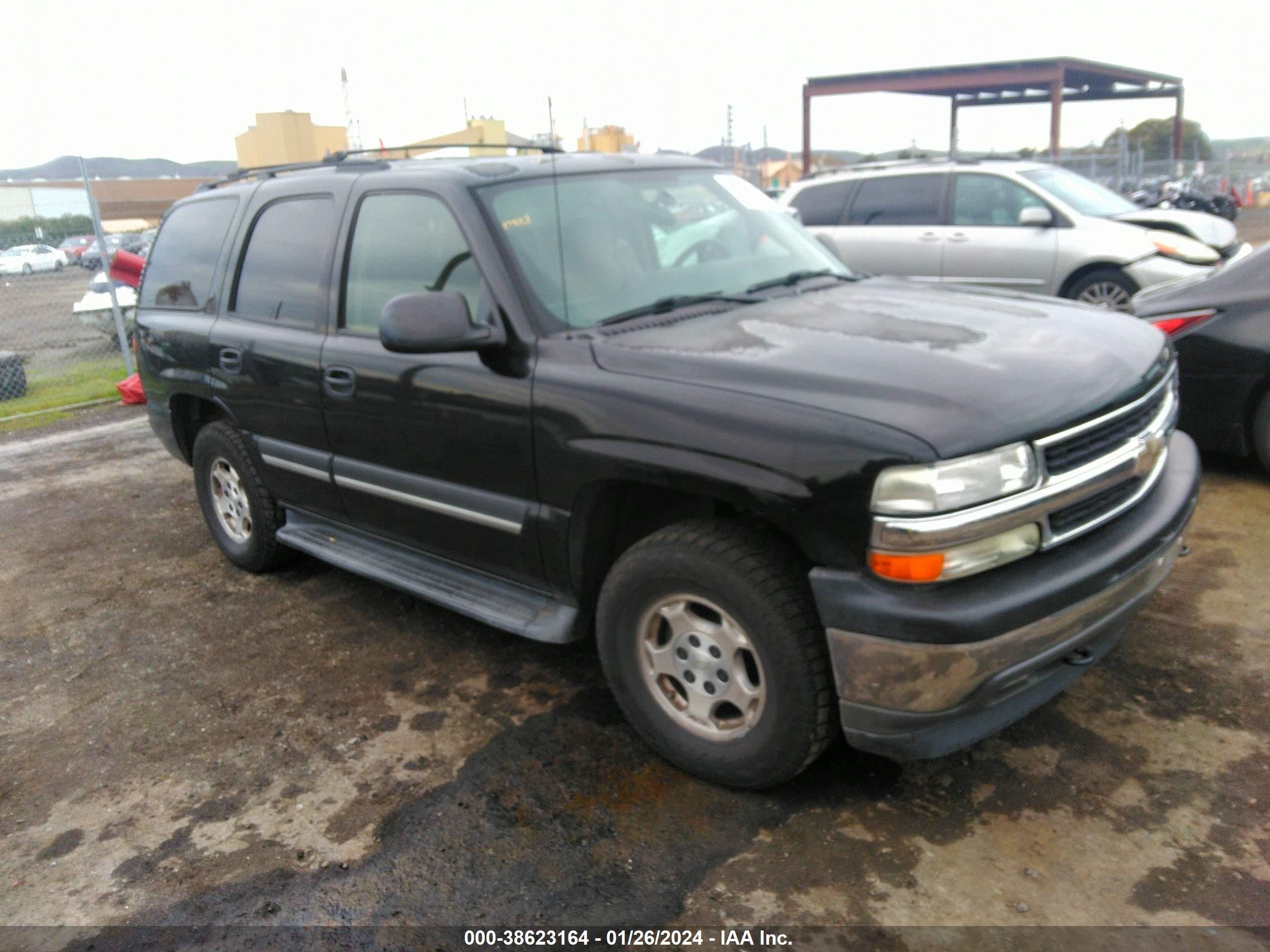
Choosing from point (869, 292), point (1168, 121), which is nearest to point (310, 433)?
point (869, 292)

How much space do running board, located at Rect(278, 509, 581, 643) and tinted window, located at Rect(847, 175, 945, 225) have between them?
688cm

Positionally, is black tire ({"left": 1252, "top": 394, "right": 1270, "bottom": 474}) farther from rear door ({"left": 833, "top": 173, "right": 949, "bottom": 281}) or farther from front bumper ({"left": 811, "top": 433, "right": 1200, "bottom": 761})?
rear door ({"left": 833, "top": 173, "right": 949, "bottom": 281})

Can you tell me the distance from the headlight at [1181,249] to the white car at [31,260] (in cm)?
1037

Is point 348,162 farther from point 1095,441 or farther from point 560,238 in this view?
point 1095,441

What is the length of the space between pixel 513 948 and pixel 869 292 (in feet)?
8.36

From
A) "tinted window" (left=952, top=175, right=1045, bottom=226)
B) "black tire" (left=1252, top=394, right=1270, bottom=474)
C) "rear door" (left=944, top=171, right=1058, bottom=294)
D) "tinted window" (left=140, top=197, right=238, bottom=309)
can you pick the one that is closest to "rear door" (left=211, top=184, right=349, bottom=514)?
"tinted window" (left=140, top=197, right=238, bottom=309)

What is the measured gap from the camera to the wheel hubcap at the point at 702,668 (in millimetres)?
2920

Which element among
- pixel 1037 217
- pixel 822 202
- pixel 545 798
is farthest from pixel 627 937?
pixel 822 202

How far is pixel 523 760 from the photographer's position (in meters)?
3.36

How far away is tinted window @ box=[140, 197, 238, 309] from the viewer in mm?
4922

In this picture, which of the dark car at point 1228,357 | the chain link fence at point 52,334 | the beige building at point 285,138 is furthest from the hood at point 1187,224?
the beige building at point 285,138

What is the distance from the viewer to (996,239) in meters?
9.13

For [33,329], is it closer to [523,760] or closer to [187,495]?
[187,495]

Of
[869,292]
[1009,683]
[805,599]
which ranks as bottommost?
[1009,683]
